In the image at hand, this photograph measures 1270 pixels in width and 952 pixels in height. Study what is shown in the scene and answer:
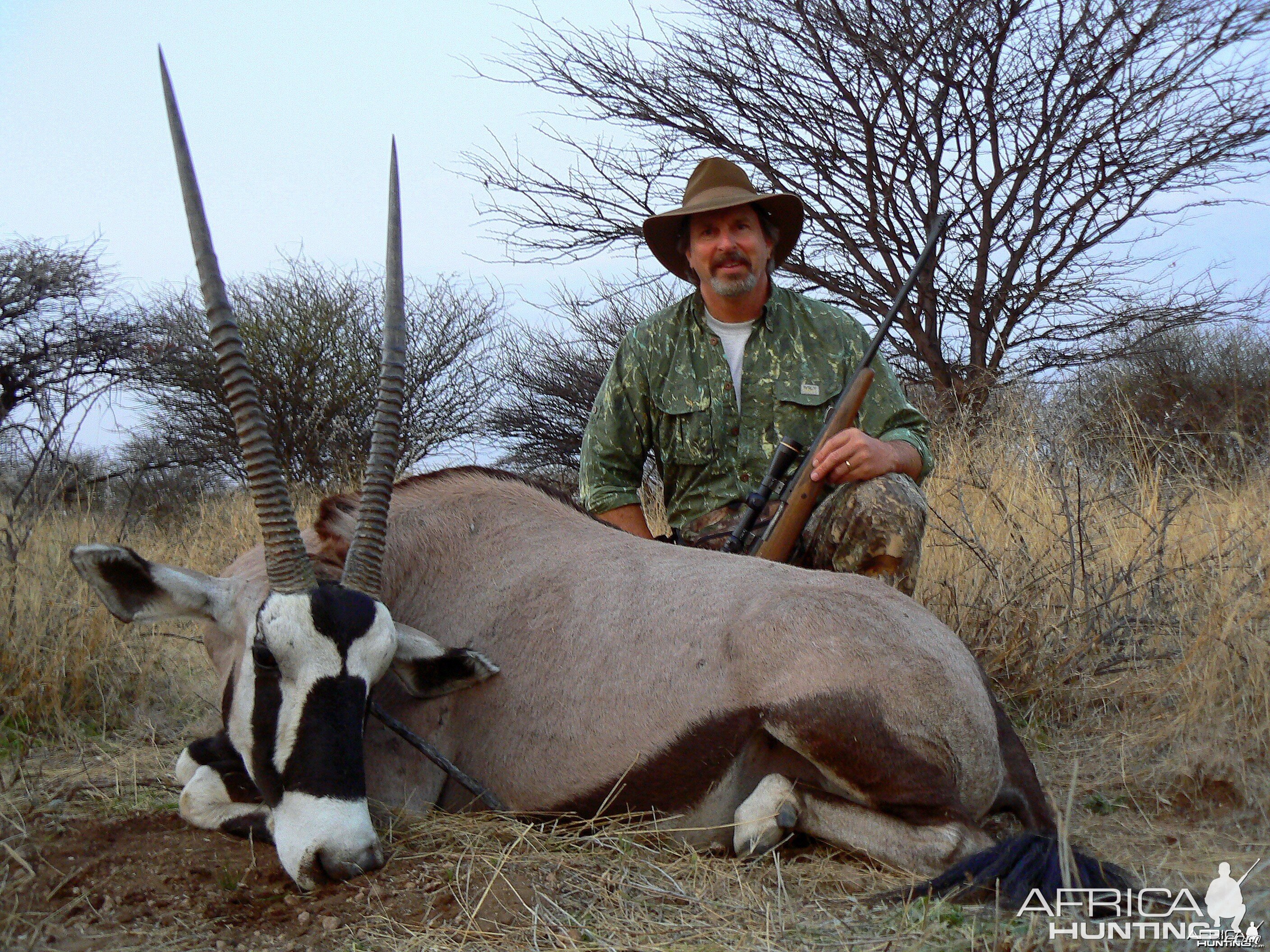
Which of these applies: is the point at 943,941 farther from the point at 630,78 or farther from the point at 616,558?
the point at 630,78

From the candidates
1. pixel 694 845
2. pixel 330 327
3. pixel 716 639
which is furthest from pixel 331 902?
pixel 330 327

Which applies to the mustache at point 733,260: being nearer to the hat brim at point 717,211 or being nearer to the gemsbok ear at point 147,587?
the hat brim at point 717,211

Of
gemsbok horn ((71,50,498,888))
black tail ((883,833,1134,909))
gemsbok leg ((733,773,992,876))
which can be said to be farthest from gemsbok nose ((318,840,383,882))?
black tail ((883,833,1134,909))

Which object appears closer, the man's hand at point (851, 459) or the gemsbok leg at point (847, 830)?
the gemsbok leg at point (847, 830)

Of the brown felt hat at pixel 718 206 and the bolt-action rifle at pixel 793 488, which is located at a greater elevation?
the brown felt hat at pixel 718 206

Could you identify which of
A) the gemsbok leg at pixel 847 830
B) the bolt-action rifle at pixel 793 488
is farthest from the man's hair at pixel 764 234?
the gemsbok leg at pixel 847 830

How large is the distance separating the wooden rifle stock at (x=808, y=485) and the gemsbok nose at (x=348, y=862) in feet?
6.59

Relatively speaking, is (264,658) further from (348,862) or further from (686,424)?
(686,424)

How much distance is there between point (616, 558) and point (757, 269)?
Answer: 1924 millimetres

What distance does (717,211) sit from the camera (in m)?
4.82

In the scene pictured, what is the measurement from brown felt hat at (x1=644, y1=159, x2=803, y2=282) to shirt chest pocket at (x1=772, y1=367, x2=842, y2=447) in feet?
2.71

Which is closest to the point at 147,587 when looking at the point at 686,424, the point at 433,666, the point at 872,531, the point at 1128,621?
the point at 433,666

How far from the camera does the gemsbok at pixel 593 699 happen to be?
8.61ft

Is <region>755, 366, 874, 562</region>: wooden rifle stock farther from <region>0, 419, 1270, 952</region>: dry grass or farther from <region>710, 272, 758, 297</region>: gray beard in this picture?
<region>0, 419, 1270, 952</region>: dry grass
